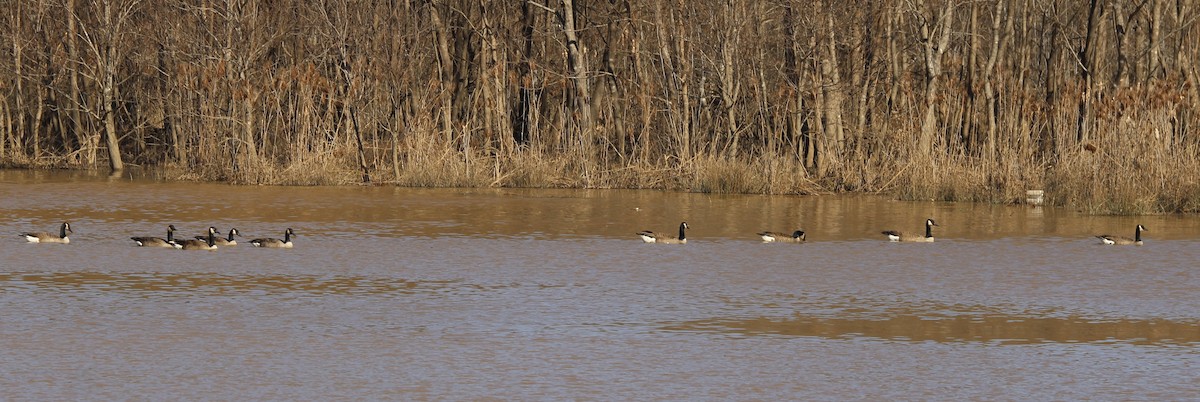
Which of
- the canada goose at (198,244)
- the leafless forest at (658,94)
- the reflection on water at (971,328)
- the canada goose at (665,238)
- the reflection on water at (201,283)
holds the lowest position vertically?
the reflection on water at (971,328)

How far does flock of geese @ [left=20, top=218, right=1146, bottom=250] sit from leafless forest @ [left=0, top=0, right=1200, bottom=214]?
4458mm

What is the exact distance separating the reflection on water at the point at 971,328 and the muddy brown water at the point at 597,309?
0.12 feet

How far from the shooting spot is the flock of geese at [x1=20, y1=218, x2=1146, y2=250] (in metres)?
15.6

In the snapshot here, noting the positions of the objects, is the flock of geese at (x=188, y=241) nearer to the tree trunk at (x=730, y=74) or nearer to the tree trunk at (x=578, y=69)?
the tree trunk at (x=730, y=74)

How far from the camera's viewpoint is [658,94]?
27.9 meters

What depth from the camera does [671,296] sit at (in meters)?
12.6

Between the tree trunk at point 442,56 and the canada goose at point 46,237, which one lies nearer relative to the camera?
the canada goose at point 46,237

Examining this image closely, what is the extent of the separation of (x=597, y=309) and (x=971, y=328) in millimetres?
2806

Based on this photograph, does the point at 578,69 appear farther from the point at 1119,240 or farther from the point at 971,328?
the point at 971,328

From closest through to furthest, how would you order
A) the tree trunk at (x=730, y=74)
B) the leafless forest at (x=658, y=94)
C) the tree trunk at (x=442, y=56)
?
the leafless forest at (x=658, y=94)
the tree trunk at (x=730, y=74)
the tree trunk at (x=442, y=56)

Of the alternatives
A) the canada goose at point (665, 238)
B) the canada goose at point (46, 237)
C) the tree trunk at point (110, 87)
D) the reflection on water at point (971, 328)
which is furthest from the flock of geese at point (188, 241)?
the tree trunk at point (110, 87)

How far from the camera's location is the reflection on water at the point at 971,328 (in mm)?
10430

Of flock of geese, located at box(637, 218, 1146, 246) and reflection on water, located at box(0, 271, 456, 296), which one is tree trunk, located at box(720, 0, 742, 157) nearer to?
flock of geese, located at box(637, 218, 1146, 246)

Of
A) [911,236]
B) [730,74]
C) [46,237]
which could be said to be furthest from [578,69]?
[46,237]
